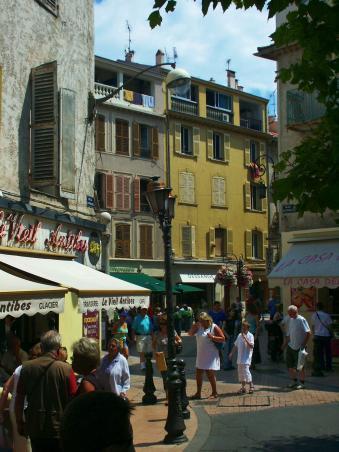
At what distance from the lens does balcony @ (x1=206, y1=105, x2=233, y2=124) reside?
41469mm

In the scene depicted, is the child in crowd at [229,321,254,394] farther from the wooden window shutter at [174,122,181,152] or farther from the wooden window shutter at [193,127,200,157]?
the wooden window shutter at [193,127,200,157]

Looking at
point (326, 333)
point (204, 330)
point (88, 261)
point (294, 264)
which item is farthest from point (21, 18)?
point (326, 333)

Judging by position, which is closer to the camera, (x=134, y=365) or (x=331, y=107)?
(x=331, y=107)

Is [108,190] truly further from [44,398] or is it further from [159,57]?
[44,398]

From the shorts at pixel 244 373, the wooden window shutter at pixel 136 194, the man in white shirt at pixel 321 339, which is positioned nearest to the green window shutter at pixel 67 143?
the shorts at pixel 244 373

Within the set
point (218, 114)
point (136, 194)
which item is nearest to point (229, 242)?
point (136, 194)

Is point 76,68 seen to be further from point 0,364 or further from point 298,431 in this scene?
point 298,431

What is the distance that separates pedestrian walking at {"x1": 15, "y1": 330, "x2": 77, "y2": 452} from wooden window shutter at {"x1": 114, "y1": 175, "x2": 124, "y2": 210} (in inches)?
1177

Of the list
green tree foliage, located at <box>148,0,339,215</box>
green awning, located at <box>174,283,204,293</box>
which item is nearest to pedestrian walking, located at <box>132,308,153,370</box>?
green tree foliage, located at <box>148,0,339,215</box>

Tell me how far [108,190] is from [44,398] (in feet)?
97.9

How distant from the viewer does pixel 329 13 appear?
238 inches

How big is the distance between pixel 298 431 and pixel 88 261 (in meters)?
8.90

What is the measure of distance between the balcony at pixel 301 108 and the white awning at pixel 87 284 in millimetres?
8062

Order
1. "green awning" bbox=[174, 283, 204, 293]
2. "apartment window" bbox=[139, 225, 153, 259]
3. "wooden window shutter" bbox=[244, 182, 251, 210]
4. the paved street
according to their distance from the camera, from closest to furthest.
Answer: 1. the paved street
2. "green awning" bbox=[174, 283, 204, 293]
3. "apartment window" bbox=[139, 225, 153, 259]
4. "wooden window shutter" bbox=[244, 182, 251, 210]
